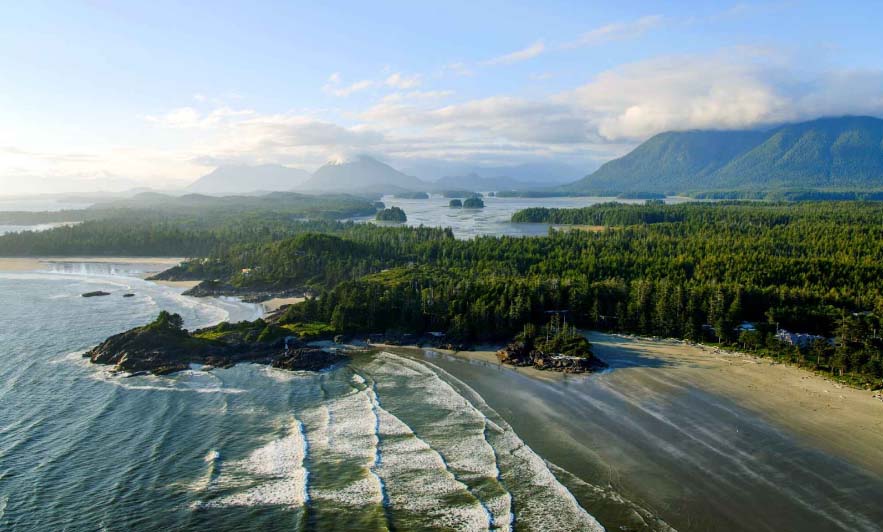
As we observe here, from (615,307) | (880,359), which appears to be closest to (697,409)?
(880,359)

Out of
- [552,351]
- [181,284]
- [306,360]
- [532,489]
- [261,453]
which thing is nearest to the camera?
[532,489]

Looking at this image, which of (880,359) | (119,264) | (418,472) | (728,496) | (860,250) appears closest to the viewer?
(728,496)

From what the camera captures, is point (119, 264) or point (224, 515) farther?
point (119, 264)

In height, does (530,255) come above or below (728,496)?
above

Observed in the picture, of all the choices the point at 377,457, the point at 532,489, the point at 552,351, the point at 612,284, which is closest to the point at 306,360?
the point at 377,457

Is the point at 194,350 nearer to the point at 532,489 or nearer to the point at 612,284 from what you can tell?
the point at 532,489

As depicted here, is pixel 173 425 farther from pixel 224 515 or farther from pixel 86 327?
pixel 86 327

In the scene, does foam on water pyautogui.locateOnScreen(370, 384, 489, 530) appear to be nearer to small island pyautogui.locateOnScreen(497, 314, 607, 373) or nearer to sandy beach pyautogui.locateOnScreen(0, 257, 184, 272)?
small island pyautogui.locateOnScreen(497, 314, 607, 373)
